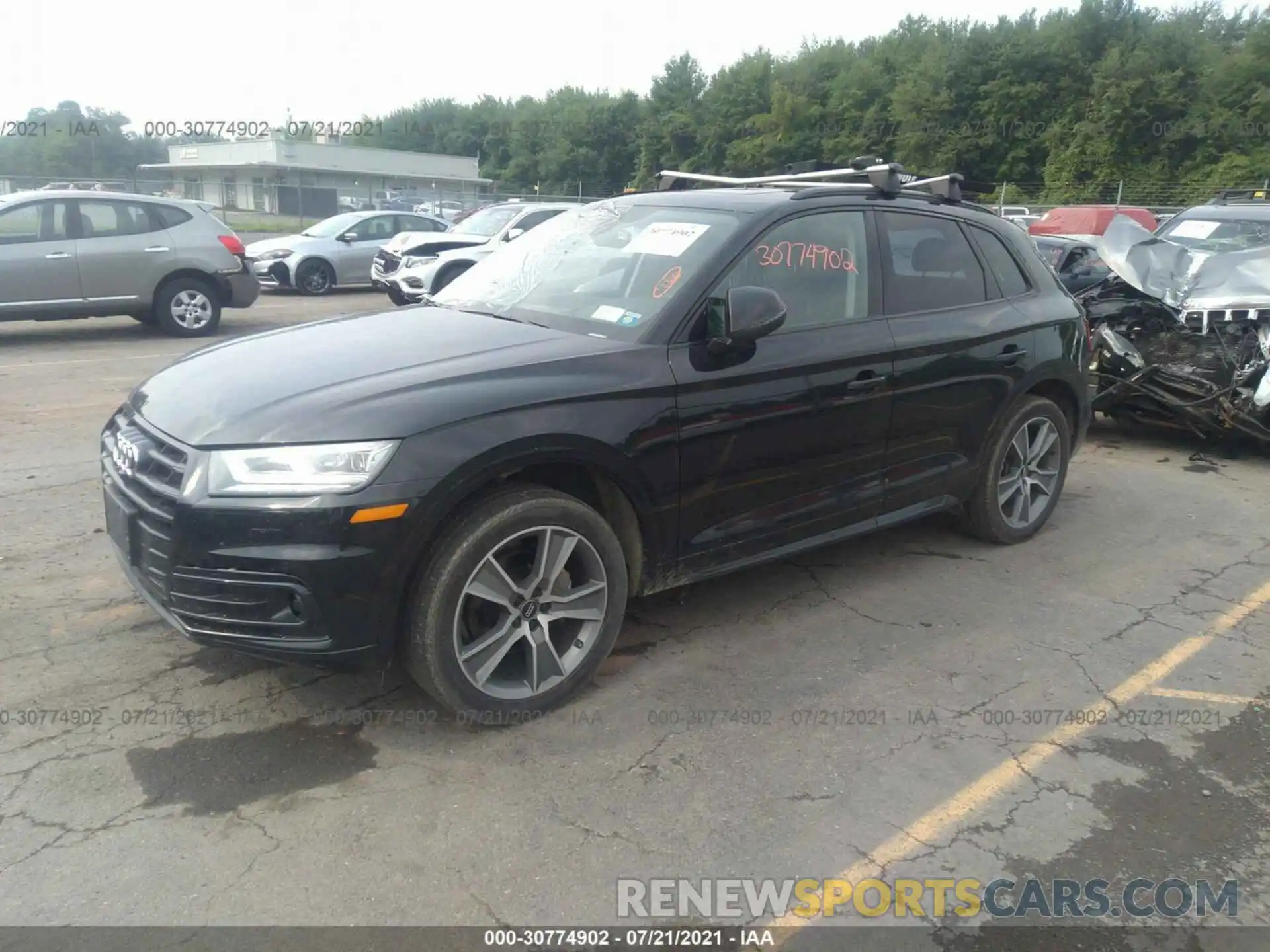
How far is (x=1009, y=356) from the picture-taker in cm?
488

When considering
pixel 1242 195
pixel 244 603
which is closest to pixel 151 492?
pixel 244 603

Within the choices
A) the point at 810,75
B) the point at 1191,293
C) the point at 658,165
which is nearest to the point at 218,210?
the point at 1191,293

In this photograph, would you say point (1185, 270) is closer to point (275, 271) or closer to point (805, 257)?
point (805, 257)

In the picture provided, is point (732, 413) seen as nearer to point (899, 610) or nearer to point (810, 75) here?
point (899, 610)

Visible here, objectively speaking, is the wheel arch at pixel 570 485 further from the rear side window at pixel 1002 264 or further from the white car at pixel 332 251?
the white car at pixel 332 251

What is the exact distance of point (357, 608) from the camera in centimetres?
295

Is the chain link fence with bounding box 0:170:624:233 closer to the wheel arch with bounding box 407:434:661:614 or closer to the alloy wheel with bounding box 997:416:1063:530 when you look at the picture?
the alloy wheel with bounding box 997:416:1063:530

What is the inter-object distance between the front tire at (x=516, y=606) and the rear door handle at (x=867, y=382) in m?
1.31

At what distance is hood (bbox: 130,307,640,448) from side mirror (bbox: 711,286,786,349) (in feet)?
1.24

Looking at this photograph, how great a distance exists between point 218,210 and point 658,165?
1441 inches

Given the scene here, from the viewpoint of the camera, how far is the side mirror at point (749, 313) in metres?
3.54

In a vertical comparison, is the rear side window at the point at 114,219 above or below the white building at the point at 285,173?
below

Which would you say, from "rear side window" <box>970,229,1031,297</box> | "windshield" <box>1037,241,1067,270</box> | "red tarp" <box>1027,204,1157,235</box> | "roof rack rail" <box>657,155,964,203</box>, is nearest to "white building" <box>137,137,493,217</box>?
"red tarp" <box>1027,204,1157,235</box>

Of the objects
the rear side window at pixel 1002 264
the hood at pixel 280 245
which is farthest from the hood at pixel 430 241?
the rear side window at pixel 1002 264
